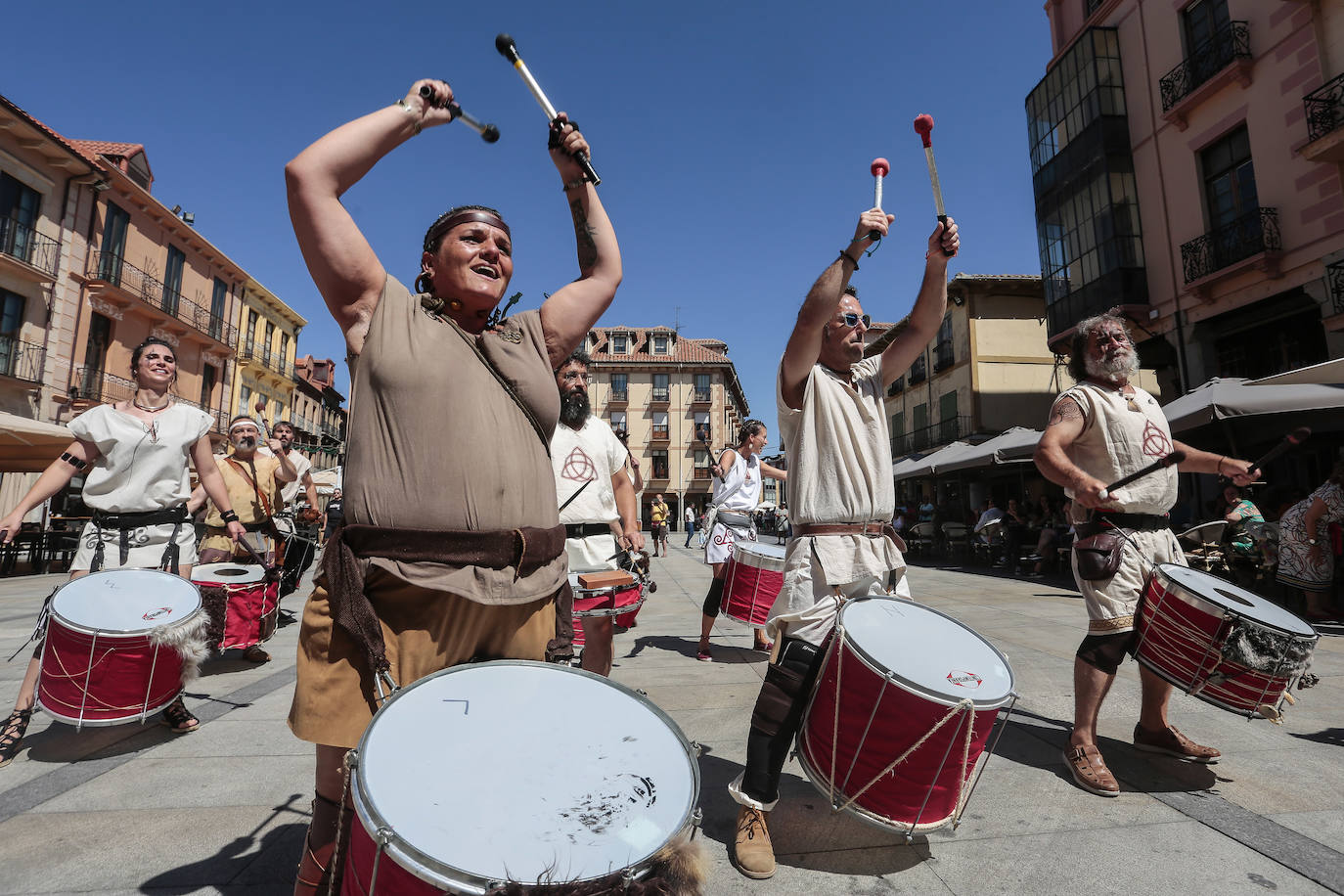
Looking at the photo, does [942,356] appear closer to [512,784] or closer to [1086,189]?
[1086,189]

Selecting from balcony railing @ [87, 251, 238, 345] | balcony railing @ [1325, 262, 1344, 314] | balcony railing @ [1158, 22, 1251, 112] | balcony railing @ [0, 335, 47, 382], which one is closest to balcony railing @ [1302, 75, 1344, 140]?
balcony railing @ [1158, 22, 1251, 112]

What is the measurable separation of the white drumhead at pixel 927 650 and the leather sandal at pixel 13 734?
3650 mm

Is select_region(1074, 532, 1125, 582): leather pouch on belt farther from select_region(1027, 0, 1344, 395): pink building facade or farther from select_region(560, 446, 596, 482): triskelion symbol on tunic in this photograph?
select_region(1027, 0, 1344, 395): pink building facade

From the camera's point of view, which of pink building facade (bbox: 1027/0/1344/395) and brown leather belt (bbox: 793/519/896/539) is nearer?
brown leather belt (bbox: 793/519/896/539)

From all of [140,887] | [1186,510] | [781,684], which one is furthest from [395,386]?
[1186,510]

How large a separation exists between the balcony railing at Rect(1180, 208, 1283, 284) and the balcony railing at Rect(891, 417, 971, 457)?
38.3 ft

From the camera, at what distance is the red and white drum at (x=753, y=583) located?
193 inches

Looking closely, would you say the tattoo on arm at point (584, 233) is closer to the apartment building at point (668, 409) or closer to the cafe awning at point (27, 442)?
the cafe awning at point (27, 442)

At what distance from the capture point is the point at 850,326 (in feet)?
8.69

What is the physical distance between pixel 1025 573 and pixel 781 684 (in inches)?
452

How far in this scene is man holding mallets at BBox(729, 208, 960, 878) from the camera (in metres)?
2.22

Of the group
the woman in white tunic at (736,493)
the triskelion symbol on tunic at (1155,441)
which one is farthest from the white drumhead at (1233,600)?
the woman in white tunic at (736,493)

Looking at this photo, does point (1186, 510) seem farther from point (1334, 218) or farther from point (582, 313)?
point (582, 313)

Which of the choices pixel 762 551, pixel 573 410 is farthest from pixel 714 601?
pixel 573 410
